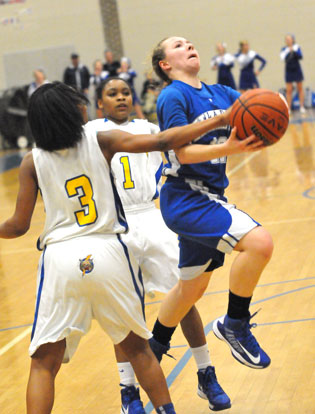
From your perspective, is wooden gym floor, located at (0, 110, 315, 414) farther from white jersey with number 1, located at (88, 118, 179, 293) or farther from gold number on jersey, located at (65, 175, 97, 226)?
gold number on jersey, located at (65, 175, 97, 226)

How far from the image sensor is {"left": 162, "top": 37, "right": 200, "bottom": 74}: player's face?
10.9 ft

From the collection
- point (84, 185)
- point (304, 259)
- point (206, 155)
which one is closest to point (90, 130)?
point (84, 185)

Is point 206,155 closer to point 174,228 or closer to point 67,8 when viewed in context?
point 174,228

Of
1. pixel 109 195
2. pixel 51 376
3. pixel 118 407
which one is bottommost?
pixel 118 407

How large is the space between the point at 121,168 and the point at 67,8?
17.5 meters

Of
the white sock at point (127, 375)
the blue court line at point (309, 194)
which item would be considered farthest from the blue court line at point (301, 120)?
the white sock at point (127, 375)

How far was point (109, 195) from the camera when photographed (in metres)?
2.83

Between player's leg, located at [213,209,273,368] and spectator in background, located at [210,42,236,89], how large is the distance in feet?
52.0

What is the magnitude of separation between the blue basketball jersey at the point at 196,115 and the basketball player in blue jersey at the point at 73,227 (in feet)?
1.14

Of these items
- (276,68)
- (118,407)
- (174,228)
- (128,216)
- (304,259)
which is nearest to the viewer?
(174,228)

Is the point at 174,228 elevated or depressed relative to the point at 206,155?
depressed

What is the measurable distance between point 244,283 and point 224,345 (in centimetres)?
116

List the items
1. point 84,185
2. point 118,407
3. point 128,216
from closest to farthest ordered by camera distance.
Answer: point 84,185 → point 118,407 → point 128,216

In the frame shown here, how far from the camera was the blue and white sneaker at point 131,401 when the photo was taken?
10.9 feet
